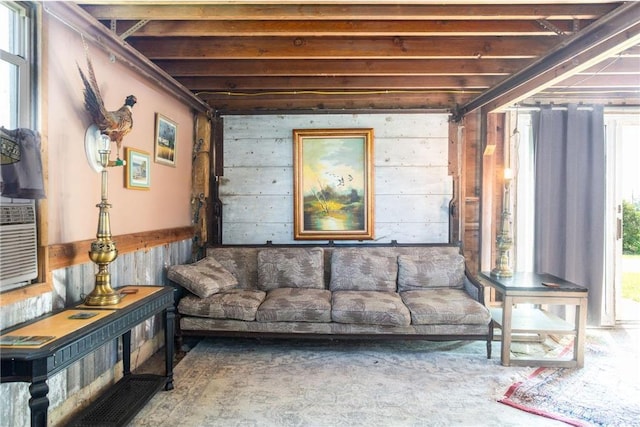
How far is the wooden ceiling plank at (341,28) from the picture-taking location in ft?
8.39

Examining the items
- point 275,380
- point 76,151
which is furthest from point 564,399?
point 76,151

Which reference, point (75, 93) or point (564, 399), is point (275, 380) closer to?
point (564, 399)

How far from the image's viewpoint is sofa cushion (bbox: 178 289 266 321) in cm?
325

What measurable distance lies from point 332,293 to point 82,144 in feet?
7.75

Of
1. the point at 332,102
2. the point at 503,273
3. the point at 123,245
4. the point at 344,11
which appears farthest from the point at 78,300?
the point at 503,273

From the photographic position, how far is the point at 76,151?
7.66 ft

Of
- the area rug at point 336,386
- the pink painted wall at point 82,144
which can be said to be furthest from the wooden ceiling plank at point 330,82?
the area rug at point 336,386

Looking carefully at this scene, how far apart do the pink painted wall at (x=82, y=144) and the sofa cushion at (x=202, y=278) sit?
444 mm

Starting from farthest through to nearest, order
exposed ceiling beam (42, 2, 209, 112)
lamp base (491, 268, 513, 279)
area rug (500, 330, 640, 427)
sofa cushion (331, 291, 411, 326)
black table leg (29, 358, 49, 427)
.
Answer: lamp base (491, 268, 513, 279)
sofa cushion (331, 291, 411, 326)
area rug (500, 330, 640, 427)
exposed ceiling beam (42, 2, 209, 112)
black table leg (29, 358, 49, 427)

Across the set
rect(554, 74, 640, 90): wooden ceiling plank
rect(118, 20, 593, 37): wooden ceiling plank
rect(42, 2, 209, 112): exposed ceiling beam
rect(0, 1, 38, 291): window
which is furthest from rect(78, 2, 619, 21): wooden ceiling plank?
rect(554, 74, 640, 90): wooden ceiling plank

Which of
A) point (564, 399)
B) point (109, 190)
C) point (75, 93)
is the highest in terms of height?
point (75, 93)

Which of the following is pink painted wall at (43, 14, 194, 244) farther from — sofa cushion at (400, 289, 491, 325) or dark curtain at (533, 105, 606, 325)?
dark curtain at (533, 105, 606, 325)

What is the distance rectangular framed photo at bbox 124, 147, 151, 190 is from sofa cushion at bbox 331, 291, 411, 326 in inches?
74.2

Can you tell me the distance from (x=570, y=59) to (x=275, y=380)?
9.99ft
